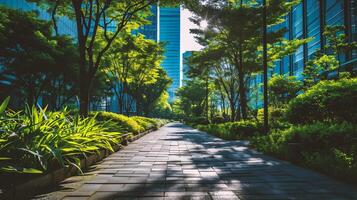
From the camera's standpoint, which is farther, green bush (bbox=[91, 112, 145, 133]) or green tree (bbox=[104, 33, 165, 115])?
green tree (bbox=[104, 33, 165, 115])

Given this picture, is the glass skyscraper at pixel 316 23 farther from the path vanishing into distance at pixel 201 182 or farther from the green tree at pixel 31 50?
the path vanishing into distance at pixel 201 182

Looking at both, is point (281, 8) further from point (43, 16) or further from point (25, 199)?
point (43, 16)

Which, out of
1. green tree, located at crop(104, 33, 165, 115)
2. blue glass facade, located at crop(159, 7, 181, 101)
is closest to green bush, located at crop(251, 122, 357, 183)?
green tree, located at crop(104, 33, 165, 115)

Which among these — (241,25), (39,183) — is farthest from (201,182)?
(241,25)

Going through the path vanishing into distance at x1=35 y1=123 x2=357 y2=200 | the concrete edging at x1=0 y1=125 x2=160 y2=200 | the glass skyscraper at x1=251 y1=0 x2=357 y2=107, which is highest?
the glass skyscraper at x1=251 y1=0 x2=357 y2=107

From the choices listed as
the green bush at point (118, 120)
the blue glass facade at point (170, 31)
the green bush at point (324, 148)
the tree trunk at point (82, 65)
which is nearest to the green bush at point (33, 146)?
the green bush at point (324, 148)

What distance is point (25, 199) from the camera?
13.9 ft

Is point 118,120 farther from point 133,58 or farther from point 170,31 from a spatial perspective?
point 170,31

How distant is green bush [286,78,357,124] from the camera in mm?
9540

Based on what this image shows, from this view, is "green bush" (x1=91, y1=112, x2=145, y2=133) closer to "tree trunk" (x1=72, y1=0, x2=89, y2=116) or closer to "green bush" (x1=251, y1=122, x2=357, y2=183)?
"tree trunk" (x1=72, y1=0, x2=89, y2=116)

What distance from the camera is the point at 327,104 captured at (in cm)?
997

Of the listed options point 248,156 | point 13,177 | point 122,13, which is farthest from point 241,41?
point 13,177

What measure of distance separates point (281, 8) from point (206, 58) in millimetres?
7574

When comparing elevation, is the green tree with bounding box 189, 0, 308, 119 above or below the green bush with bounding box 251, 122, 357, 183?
above
